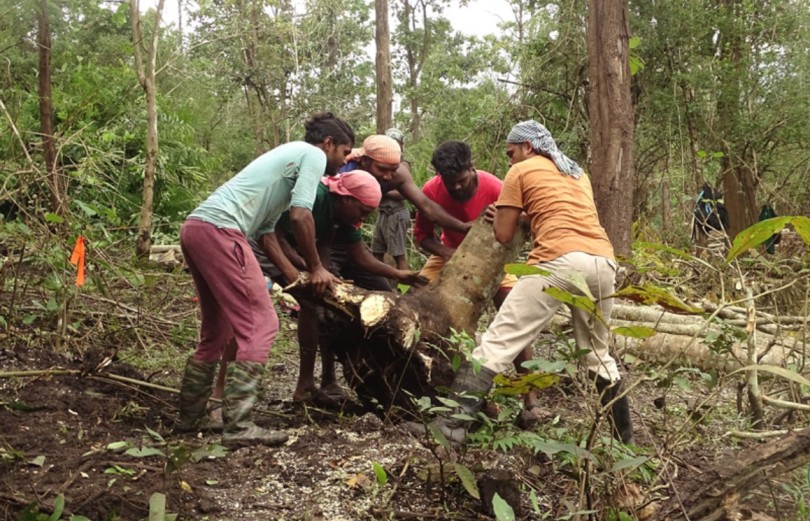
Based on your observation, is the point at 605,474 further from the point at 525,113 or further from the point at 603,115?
the point at 525,113

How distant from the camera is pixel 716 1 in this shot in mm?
10625

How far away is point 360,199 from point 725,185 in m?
9.59

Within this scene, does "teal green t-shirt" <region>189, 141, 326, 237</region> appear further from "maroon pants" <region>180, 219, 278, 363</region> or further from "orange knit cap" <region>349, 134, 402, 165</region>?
"orange knit cap" <region>349, 134, 402, 165</region>

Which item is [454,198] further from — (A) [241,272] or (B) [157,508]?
(B) [157,508]

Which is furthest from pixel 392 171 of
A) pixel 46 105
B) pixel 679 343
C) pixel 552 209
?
pixel 679 343

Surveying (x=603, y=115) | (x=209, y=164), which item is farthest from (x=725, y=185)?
(x=209, y=164)

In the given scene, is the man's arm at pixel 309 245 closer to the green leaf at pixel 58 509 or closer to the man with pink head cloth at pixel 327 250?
the man with pink head cloth at pixel 327 250

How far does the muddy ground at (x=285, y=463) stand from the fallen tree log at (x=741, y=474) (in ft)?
0.34

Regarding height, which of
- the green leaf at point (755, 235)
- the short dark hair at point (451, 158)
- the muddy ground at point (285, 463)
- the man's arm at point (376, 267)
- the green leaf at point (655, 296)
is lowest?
the muddy ground at point (285, 463)

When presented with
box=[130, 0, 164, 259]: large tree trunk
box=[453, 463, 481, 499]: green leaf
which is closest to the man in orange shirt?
box=[453, 463, 481, 499]: green leaf

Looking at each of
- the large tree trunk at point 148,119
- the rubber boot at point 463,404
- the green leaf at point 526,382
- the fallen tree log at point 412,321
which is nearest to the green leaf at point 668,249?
the green leaf at point 526,382

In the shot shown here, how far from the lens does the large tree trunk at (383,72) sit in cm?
1173

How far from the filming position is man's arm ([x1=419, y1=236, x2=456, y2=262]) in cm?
441

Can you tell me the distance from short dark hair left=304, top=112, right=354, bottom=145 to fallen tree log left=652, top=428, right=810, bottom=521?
2.34 m
